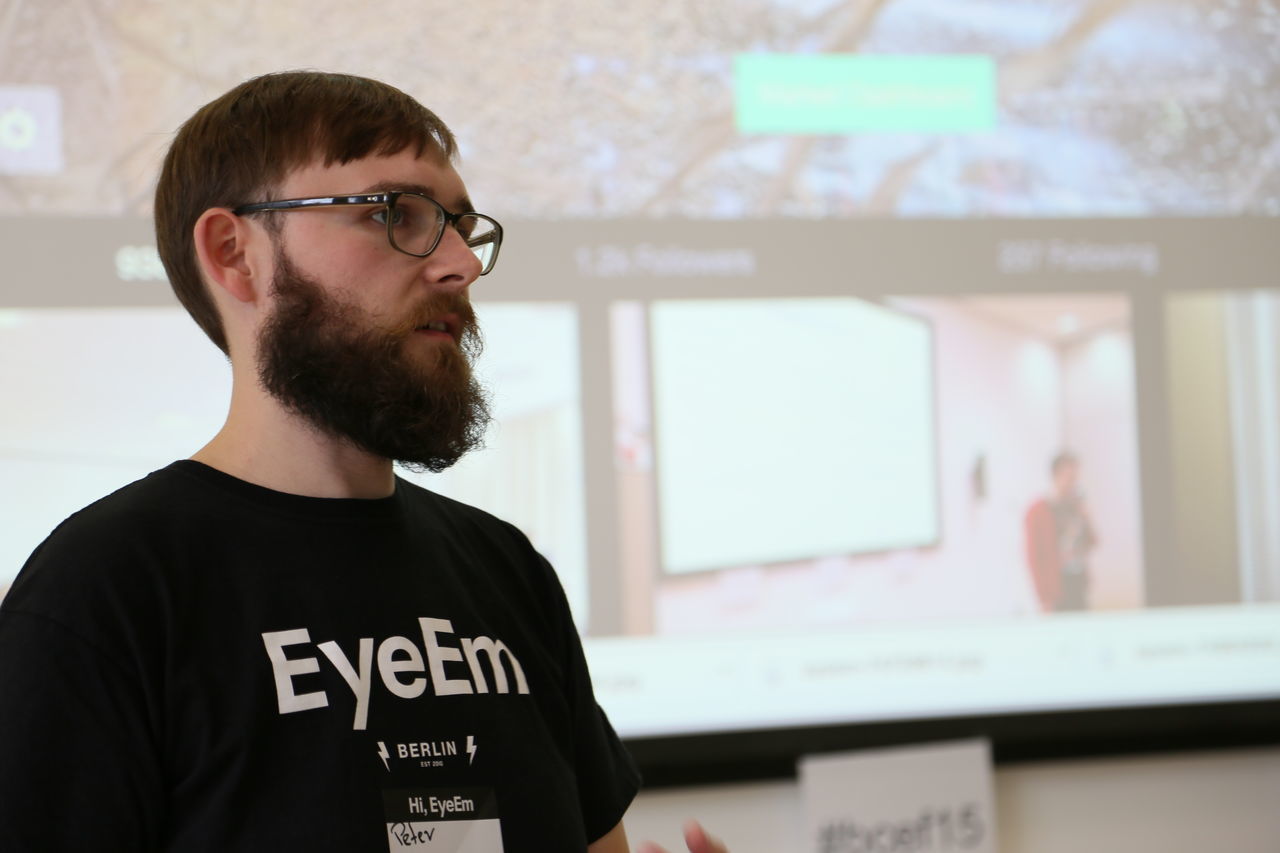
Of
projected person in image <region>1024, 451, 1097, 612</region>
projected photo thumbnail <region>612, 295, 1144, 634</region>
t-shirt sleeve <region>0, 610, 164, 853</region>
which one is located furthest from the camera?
projected person in image <region>1024, 451, 1097, 612</region>

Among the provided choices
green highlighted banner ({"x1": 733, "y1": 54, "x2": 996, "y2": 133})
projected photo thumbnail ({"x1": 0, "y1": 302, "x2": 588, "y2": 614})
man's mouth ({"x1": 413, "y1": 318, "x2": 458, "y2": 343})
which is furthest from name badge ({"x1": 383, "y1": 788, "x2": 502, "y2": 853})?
green highlighted banner ({"x1": 733, "y1": 54, "x2": 996, "y2": 133})

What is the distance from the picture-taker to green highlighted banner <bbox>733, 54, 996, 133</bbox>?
7.37ft

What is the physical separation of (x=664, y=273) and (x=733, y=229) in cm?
16

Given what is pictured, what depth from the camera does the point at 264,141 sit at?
38.7 inches

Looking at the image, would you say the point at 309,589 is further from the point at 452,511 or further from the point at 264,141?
the point at 264,141

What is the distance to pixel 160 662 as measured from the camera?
32.4 inches

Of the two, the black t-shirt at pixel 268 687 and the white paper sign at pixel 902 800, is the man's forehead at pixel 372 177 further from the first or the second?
the white paper sign at pixel 902 800

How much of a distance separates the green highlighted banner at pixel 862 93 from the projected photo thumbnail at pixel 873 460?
1.14 ft

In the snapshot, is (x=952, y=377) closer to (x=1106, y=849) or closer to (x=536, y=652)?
(x=1106, y=849)

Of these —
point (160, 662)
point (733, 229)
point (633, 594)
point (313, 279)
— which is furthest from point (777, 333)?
point (160, 662)

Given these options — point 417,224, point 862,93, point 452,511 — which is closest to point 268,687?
point 452,511

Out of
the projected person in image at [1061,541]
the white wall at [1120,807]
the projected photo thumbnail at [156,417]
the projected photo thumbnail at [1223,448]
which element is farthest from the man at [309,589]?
the projected photo thumbnail at [1223,448]

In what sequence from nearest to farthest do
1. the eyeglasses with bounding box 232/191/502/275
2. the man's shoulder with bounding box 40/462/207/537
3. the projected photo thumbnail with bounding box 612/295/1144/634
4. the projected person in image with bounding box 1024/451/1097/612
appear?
1. the man's shoulder with bounding box 40/462/207/537
2. the eyeglasses with bounding box 232/191/502/275
3. the projected photo thumbnail with bounding box 612/295/1144/634
4. the projected person in image with bounding box 1024/451/1097/612

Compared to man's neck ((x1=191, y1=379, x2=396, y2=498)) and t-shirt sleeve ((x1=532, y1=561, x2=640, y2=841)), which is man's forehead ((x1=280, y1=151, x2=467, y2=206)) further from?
t-shirt sleeve ((x1=532, y1=561, x2=640, y2=841))
